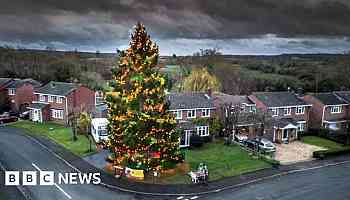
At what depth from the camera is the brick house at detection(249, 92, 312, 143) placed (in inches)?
2165

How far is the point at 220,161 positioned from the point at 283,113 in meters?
20.1

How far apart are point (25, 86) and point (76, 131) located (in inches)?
968

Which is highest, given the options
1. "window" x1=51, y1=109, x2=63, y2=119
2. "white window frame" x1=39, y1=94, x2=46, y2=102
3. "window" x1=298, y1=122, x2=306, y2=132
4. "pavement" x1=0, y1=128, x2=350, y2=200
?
"white window frame" x1=39, y1=94, x2=46, y2=102

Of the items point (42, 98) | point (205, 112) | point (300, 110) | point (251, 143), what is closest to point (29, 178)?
point (205, 112)

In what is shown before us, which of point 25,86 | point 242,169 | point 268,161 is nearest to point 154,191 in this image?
point 242,169

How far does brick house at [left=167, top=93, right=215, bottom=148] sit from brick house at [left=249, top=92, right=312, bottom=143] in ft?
27.3

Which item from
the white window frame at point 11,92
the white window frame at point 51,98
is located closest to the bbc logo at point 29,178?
the white window frame at point 51,98

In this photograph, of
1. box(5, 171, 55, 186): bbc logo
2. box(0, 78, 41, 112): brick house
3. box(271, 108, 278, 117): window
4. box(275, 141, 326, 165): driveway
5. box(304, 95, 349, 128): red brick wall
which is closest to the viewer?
box(5, 171, 55, 186): bbc logo

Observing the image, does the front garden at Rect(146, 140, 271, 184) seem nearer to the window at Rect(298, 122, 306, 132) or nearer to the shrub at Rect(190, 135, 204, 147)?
the shrub at Rect(190, 135, 204, 147)

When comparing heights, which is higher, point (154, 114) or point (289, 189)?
point (154, 114)

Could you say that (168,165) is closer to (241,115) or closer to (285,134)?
(241,115)

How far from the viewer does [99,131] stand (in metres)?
50.2

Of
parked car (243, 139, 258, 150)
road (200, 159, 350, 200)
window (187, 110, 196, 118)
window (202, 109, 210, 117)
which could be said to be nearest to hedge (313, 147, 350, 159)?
road (200, 159, 350, 200)

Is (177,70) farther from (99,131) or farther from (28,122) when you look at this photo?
(99,131)
